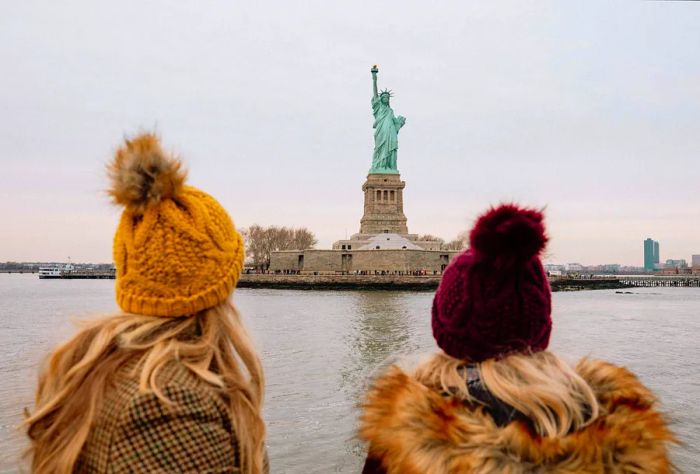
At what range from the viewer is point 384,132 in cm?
5712

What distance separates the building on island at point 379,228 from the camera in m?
54.1

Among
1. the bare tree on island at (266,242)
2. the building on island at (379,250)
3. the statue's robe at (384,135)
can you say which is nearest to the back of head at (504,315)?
the building on island at (379,250)

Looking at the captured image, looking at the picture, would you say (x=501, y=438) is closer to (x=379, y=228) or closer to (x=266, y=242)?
(x=379, y=228)

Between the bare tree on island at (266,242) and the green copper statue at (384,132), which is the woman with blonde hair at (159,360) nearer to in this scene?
the green copper statue at (384,132)

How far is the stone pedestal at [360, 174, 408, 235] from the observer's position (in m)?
57.3

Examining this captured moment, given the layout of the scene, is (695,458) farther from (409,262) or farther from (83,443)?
(409,262)

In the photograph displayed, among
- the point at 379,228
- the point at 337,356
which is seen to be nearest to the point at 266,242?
the point at 379,228

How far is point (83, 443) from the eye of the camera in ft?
5.33

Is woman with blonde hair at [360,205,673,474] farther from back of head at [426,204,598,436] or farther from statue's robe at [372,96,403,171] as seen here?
statue's robe at [372,96,403,171]

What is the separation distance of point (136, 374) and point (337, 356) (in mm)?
13534

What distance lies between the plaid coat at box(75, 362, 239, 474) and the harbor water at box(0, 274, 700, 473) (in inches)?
18.6

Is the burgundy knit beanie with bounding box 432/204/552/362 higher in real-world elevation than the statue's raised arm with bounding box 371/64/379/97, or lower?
lower

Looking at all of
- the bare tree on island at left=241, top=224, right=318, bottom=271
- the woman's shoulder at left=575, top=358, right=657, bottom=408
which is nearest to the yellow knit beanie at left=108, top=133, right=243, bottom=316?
the woman's shoulder at left=575, top=358, right=657, bottom=408

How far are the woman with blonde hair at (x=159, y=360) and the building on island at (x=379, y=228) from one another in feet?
168
